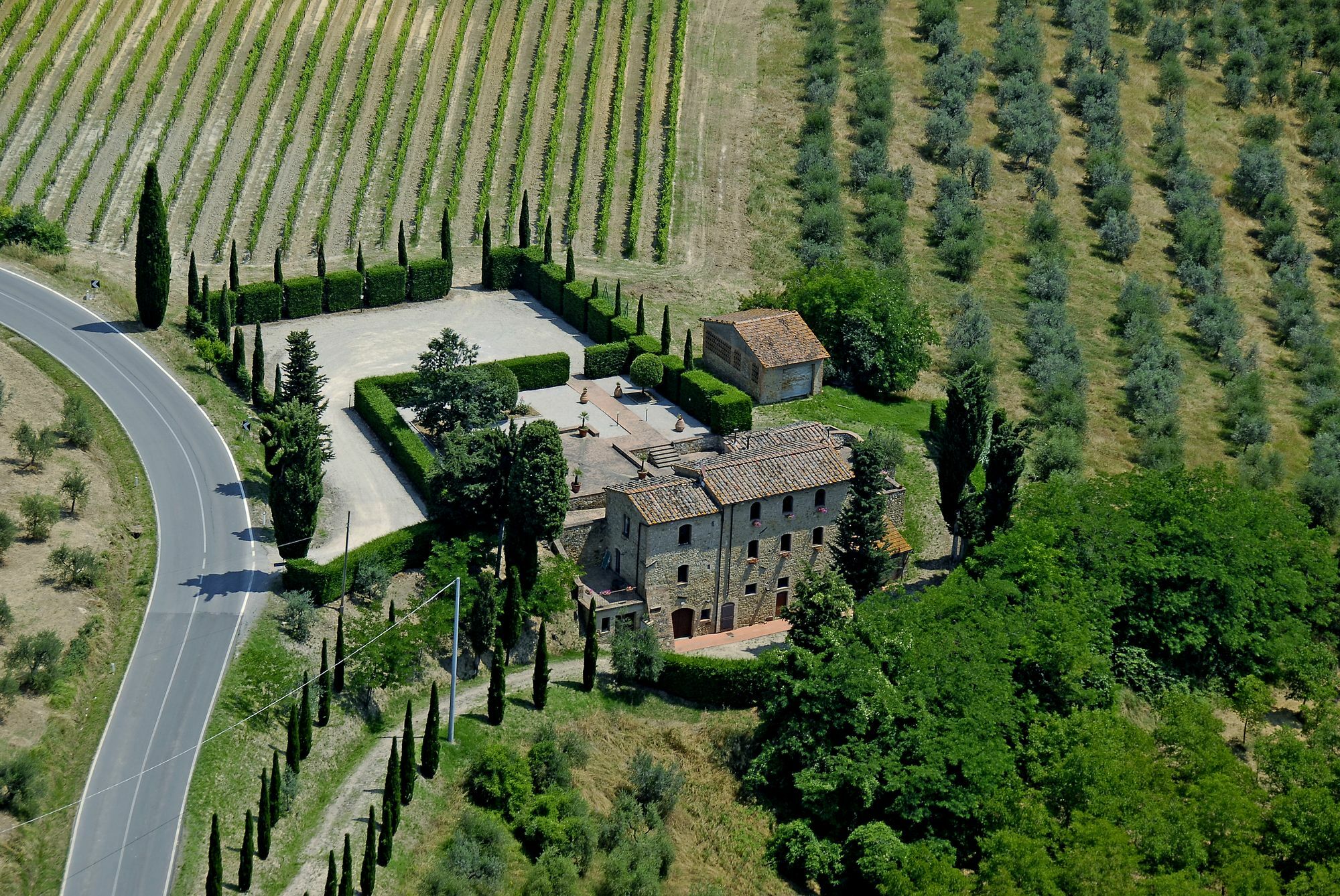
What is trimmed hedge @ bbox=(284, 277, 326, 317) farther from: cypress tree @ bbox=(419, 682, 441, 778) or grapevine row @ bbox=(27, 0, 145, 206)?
cypress tree @ bbox=(419, 682, 441, 778)

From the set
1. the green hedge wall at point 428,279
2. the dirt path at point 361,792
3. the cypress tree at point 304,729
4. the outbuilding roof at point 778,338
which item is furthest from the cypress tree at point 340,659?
the green hedge wall at point 428,279

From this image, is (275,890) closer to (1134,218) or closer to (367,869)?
(367,869)

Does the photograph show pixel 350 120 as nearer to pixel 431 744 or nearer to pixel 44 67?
pixel 44 67

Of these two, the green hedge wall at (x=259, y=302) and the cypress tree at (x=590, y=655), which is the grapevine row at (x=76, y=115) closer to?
the green hedge wall at (x=259, y=302)

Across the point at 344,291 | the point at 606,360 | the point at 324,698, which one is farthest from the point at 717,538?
the point at 344,291

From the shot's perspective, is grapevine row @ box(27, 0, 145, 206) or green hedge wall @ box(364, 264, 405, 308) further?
grapevine row @ box(27, 0, 145, 206)

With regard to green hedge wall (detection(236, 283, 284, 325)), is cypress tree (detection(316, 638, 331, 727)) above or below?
below

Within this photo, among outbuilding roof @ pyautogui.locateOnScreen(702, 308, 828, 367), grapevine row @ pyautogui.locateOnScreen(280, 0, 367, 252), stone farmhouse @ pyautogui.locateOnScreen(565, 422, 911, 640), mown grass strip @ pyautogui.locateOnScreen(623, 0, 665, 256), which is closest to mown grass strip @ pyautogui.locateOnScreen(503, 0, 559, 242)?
mown grass strip @ pyautogui.locateOnScreen(623, 0, 665, 256)
